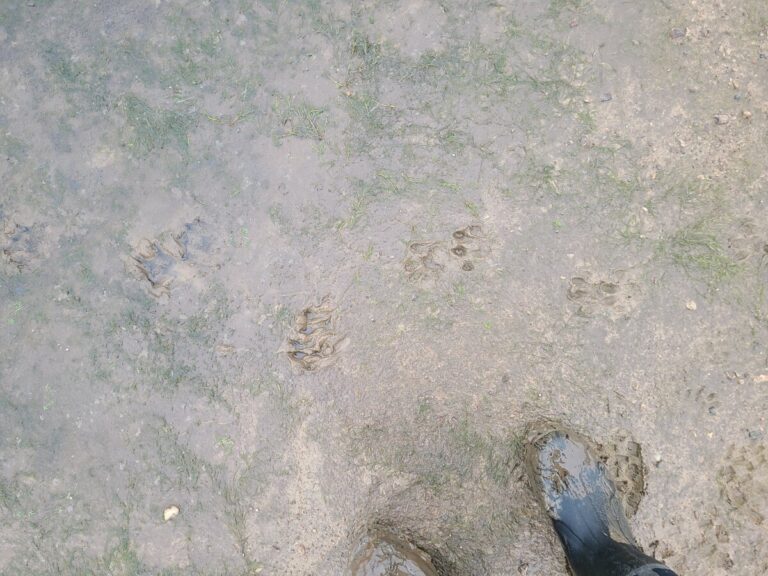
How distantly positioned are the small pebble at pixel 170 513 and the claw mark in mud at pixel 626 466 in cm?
174

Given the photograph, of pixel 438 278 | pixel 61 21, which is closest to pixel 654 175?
pixel 438 278

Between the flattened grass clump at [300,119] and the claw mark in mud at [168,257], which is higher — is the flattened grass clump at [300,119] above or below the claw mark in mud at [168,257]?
above

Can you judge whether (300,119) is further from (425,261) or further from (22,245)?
(22,245)

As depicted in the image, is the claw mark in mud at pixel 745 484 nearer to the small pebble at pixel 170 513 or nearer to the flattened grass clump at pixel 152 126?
the small pebble at pixel 170 513

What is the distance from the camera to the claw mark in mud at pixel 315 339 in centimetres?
212

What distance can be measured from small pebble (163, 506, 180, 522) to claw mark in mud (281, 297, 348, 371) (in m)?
0.77

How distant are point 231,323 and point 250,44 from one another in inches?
44.3

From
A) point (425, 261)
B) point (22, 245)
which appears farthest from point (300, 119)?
point (22, 245)

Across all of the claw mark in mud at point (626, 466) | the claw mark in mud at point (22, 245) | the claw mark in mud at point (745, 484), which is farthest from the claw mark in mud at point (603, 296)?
the claw mark in mud at point (22, 245)

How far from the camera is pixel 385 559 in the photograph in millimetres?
2162

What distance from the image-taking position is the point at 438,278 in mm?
2104

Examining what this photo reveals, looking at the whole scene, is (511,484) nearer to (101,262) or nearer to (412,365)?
(412,365)

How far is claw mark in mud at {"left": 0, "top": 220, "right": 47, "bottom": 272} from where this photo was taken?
2178 mm

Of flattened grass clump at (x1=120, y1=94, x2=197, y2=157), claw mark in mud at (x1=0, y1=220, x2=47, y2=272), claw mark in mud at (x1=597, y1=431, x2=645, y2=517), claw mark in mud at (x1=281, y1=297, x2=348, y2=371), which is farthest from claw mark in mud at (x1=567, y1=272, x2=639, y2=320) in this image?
claw mark in mud at (x1=0, y1=220, x2=47, y2=272)
